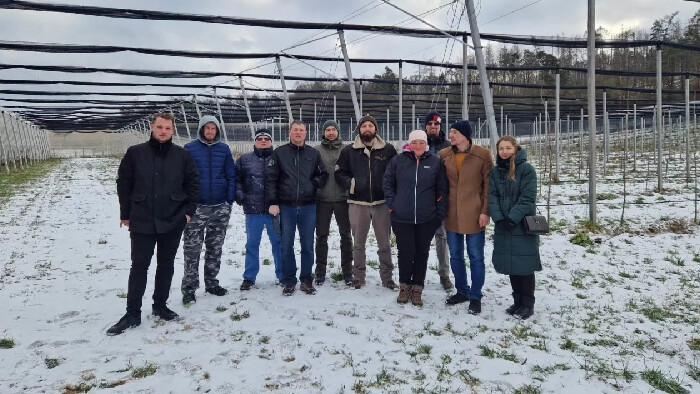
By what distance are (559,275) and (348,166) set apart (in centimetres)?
275

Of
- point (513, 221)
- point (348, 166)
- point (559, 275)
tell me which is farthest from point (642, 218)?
point (348, 166)

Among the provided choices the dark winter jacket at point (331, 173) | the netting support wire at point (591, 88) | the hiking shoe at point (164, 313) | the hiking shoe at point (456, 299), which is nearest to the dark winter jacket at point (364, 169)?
the dark winter jacket at point (331, 173)

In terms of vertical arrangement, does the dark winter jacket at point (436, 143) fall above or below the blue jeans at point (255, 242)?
above

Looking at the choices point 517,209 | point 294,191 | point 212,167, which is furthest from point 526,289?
point 212,167

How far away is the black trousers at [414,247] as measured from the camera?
3.93 metres

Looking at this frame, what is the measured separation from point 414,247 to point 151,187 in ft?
7.50

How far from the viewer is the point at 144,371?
9.11ft

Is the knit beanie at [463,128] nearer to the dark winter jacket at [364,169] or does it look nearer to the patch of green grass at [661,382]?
the dark winter jacket at [364,169]

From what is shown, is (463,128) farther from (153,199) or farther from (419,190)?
(153,199)

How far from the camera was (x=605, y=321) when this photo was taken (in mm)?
3631

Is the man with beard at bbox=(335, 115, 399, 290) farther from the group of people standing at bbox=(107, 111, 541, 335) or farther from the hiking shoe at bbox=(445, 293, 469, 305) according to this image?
the hiking shoe at bbox=(445, 293, 469, 305)

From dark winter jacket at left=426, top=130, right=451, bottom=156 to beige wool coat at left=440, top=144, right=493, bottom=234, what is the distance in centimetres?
57

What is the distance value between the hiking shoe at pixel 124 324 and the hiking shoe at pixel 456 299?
2669 mm

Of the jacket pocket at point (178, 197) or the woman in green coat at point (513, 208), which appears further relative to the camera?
the woman in green coat at point (513, 208)
